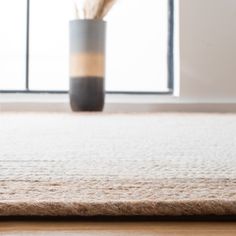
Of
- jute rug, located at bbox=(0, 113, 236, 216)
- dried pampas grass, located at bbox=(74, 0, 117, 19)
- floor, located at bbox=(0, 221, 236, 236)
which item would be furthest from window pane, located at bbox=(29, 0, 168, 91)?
floor, located at bbox=(0, 221, 236, 236)

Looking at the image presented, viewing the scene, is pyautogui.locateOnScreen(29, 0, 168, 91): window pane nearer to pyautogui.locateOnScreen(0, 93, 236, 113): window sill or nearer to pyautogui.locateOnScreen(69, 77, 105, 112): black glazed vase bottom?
pyautogui.locateOnScreen(0, 93, 236, 113): window sill

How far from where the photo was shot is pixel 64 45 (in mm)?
2289

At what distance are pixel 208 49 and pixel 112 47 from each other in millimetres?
407

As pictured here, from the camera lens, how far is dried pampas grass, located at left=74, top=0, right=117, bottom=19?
1.98 m

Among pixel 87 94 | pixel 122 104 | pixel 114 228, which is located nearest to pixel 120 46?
pixel 122 104

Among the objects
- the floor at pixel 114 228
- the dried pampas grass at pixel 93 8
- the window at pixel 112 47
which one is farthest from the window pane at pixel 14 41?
the floor at pixel 114 228

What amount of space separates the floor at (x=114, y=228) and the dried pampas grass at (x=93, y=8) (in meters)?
1.64

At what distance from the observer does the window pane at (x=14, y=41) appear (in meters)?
2.24

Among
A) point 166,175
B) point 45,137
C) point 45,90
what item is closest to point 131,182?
point 166,175

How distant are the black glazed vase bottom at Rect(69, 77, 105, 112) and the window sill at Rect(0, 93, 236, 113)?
0.53ft

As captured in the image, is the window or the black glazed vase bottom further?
the window

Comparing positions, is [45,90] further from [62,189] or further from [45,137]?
[62,189]

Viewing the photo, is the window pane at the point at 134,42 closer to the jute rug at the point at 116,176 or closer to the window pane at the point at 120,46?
the window pane at the point at 120,46

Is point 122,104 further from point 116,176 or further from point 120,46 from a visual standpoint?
point 116,176
